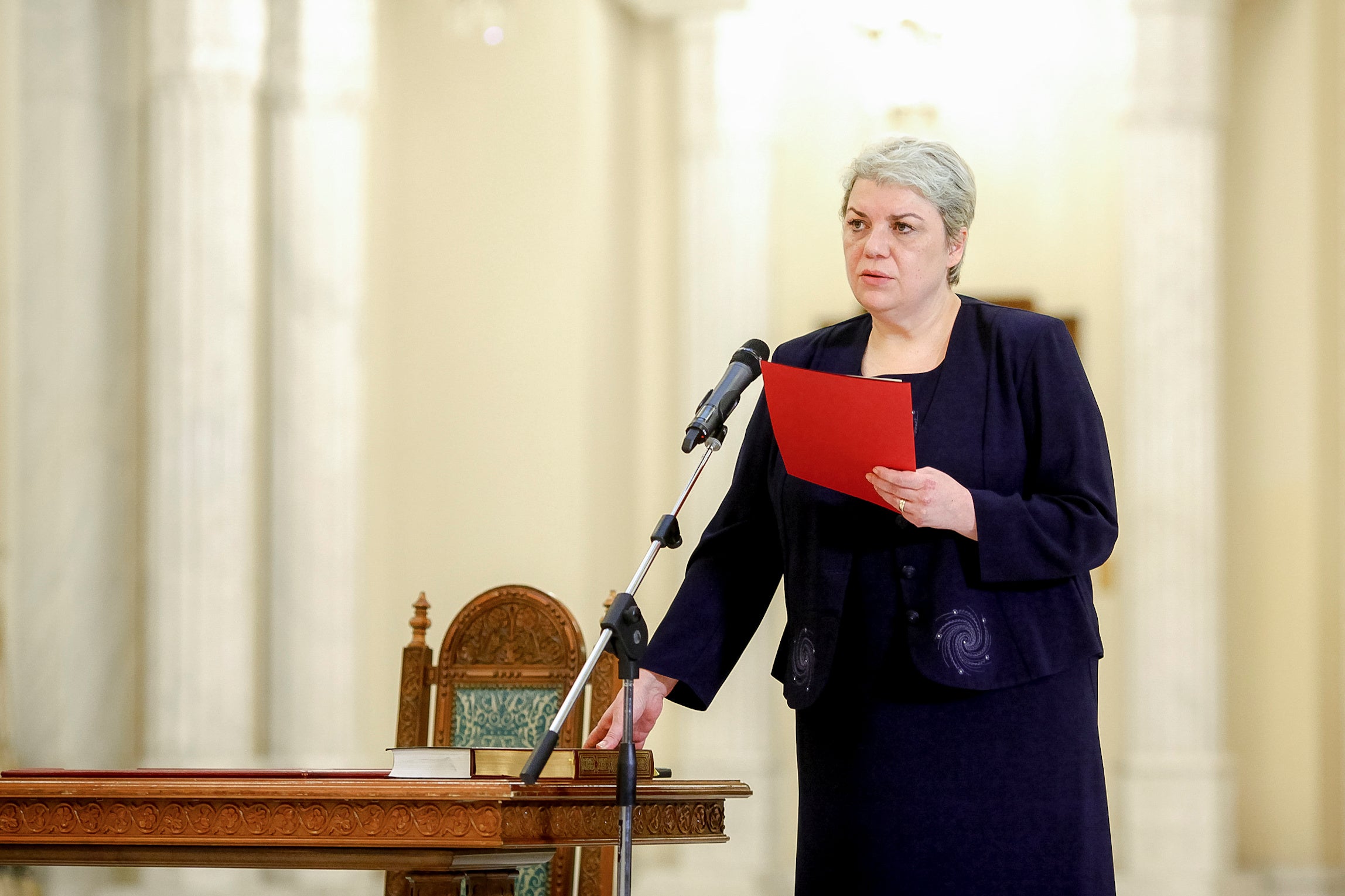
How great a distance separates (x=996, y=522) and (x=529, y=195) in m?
5.04

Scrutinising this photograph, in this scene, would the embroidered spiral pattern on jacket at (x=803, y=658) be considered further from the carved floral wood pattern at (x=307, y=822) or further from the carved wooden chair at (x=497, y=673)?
the carved wooden chair at (x=497, y=673)

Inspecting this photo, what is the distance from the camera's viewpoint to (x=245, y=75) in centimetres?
579

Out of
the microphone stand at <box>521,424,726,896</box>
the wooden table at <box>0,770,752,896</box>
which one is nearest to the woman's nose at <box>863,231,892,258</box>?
the microphone stand at <box>521,424,726,896</box>

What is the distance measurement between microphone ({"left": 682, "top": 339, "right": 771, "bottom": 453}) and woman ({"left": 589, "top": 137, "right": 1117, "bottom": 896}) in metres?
0.12

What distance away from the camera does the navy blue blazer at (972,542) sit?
2.04 metres

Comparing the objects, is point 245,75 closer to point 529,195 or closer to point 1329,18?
point 529,195

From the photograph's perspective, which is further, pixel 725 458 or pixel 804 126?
pixel 804 126

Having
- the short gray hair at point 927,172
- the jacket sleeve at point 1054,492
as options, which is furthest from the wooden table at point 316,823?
the short gray hair at point 927,172

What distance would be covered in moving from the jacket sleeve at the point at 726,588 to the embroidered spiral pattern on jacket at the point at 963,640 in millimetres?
395

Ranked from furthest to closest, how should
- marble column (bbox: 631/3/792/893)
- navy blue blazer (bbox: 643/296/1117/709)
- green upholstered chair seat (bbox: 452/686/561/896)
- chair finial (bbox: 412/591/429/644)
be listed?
marble column (bbox: 631/3/792/893), chair finial (bbox: 412/591/429/644), green upholstered chair seat (bbox: 452/686/561/896), navy blue blazer (bbox: 643/296/1117/709)

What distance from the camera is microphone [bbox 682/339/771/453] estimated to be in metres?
2.18

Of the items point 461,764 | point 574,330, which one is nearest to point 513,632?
point 461,764

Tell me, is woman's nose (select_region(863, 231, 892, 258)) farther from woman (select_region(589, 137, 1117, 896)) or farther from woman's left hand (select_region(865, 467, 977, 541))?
woman's left hand (select_region(865, 467, 977, 541))

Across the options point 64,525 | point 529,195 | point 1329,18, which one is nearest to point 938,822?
point 64,525
